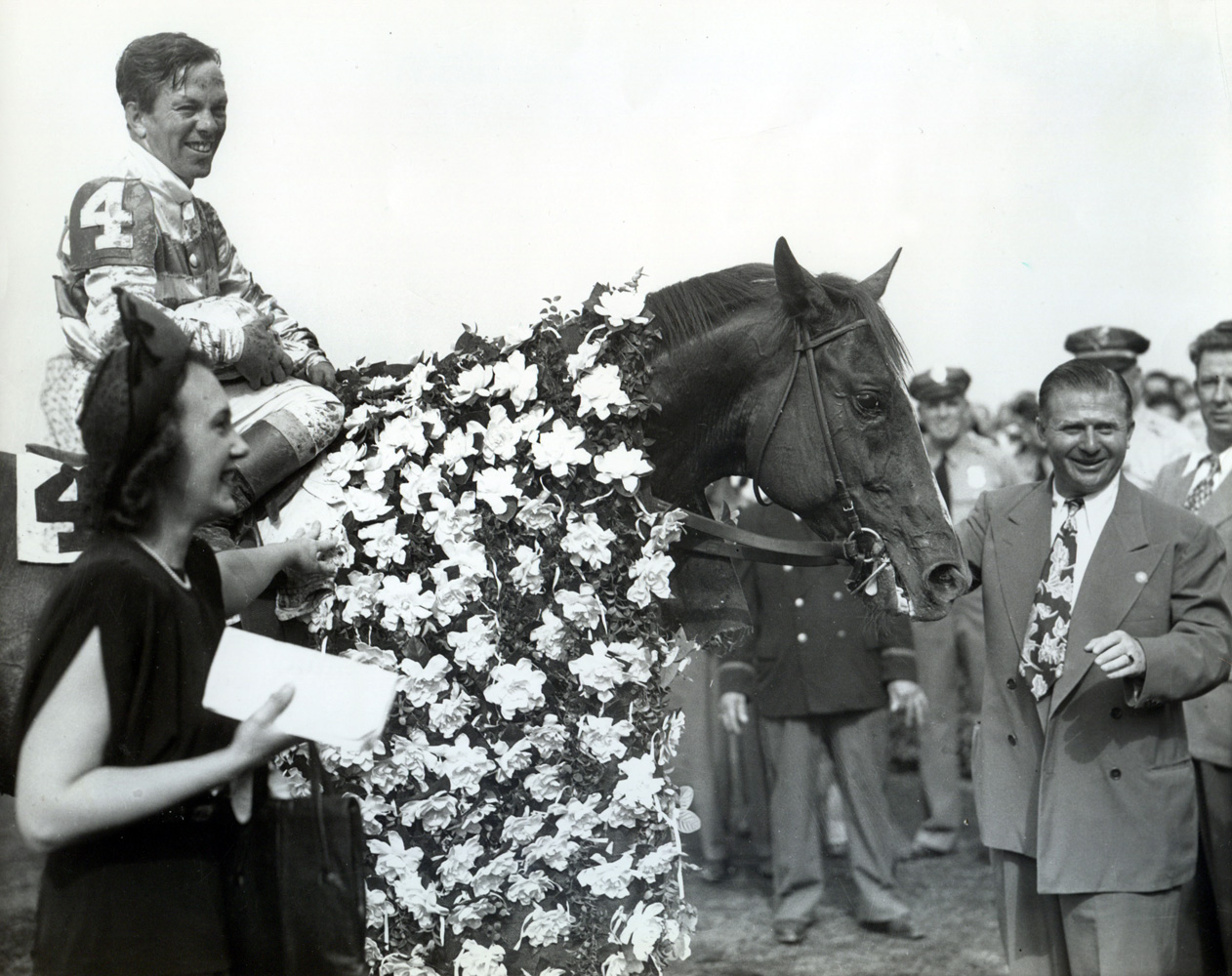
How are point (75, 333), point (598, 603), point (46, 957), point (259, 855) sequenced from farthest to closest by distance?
point (75, 333)
point (598, 603)
point (259, 855)
point (46, 957)

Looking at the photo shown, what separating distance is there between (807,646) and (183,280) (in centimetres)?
259

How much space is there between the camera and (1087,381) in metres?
3.12

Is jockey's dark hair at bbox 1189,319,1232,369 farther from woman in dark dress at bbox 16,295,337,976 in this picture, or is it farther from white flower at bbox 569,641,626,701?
woman in dark dress at bbox 16,295,337,976

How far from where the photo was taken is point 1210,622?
9.66ft

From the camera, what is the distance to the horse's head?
3.06 meters

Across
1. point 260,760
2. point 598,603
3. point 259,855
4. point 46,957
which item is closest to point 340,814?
point 259,855

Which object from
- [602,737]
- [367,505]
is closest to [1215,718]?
[602,737]

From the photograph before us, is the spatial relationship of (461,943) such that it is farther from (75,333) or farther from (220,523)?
(75,333)

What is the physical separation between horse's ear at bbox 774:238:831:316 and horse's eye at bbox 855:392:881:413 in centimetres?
29

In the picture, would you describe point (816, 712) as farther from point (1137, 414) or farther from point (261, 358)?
point (261, 358)

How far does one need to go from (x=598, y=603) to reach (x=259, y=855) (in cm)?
105

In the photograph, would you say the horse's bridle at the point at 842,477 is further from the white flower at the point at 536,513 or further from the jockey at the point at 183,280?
the jockey at the point at 183,280

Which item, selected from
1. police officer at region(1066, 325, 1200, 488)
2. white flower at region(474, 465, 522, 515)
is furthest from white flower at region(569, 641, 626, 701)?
police officer at region(1066, 325, 1200, 488)

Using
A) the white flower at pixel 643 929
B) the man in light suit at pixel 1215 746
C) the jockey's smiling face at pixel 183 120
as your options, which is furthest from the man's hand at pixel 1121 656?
the jockey's smiling face at pixel 183 120
